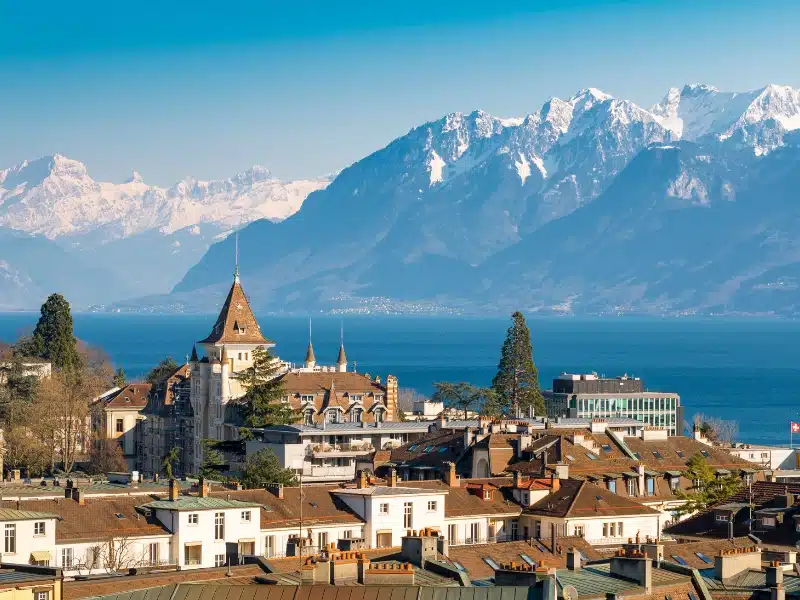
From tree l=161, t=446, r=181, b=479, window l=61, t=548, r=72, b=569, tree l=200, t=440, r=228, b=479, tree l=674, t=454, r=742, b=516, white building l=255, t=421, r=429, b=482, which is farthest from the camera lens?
tree l=161, t=446, r=181, b=479

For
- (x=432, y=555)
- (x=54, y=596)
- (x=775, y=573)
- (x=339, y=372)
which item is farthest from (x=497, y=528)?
(x=339, y=372)

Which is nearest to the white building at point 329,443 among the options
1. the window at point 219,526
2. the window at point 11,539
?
the window at point 219,526

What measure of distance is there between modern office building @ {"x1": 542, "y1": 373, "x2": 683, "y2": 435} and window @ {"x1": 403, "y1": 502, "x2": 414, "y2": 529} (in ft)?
249

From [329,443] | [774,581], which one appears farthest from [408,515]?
Result: [329,443]

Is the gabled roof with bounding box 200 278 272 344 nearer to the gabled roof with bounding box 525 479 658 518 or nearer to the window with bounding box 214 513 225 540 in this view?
the gabled roof with bounding box 525 479 658 518

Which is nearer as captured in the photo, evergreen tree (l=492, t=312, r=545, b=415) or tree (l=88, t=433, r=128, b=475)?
tree (l=88, t=433, r=128, b=475)

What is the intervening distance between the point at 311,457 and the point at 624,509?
114 ft

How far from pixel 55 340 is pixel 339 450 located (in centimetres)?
3864

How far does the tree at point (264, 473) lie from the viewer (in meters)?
81.5

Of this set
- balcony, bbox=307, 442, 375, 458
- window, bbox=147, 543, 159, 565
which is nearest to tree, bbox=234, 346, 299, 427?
balcony, bbox=307, 442, 375, 458

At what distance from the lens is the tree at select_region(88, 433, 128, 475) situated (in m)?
105

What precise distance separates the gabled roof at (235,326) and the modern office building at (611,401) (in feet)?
87.3

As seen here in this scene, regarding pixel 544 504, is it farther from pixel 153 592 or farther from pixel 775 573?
pixel 153 592

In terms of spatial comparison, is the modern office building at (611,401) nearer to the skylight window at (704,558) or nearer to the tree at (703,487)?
the tree at (703,487)
